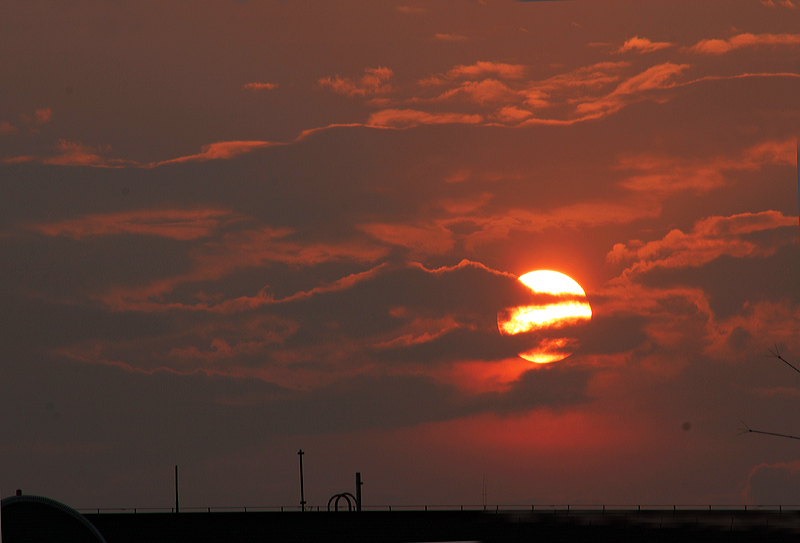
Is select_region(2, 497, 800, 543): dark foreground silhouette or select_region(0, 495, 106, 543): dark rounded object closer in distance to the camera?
select_region(0, 495, 106, 543): dark rounded object

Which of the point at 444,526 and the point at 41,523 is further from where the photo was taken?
the point at 444,526

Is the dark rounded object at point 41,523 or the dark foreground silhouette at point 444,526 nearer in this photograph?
the dark rounded object at point 41,523

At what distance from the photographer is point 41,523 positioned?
44969 millimetres

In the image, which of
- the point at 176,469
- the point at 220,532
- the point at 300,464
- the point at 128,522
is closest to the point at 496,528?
the point at 220,532

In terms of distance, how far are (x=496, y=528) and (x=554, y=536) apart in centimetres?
369

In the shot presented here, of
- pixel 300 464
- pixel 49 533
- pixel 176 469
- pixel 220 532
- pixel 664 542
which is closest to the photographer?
pixel 49 533

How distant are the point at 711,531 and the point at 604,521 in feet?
21.1

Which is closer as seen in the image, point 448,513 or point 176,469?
point 448,513

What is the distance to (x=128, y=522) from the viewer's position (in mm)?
65062

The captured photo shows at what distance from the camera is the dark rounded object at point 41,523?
42969mm

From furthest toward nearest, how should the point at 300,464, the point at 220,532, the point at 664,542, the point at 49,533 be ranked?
1. the point at 300,464
2. the point at 220,532
3. the point at 664,542
4. the point at 49,533

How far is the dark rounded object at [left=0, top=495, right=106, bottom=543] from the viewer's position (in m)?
43.0

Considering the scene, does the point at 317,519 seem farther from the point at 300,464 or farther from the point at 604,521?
the point at 300,464

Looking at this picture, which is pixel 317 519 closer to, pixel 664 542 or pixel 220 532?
pixel 220 532
